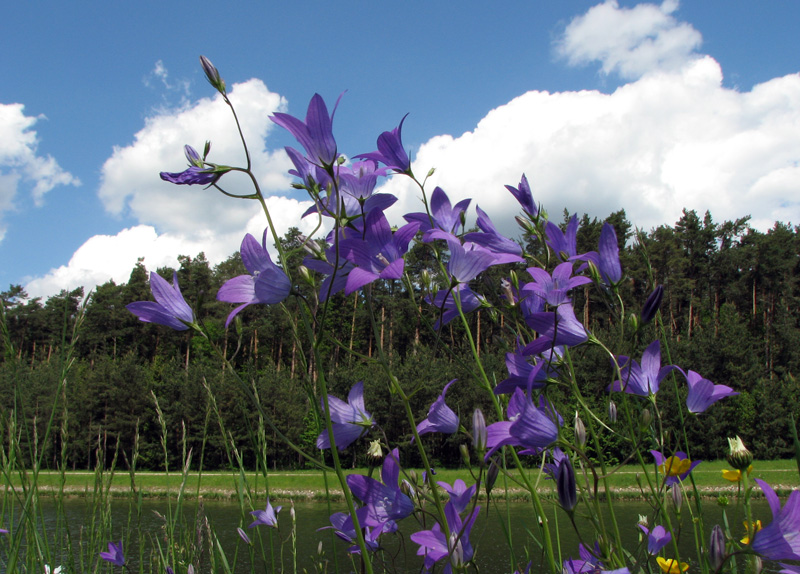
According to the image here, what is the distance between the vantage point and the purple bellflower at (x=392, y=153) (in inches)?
37.0

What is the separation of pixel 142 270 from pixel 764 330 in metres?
49.1

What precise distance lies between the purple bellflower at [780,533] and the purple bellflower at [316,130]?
0.71 metres

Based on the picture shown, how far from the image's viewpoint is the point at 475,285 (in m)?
1.27

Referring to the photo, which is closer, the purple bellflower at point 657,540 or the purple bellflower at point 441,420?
the purple bellflower at point 441,420

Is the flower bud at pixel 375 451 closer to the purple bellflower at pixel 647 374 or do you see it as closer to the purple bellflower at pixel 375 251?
the purple bellflower at pixel 375 251

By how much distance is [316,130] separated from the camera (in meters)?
0.73

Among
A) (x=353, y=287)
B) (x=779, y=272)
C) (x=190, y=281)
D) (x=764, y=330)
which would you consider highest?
(x=190, y=281)

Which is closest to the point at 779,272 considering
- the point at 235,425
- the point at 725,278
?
the point at 725,278

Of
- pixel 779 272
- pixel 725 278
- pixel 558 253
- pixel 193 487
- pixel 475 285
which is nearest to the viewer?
pixel 558 253

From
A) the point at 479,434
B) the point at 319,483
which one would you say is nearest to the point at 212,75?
the point at 479,434

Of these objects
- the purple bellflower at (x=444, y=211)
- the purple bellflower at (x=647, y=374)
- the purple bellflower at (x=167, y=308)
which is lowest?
the purple bellflower at (x=647, y=374)

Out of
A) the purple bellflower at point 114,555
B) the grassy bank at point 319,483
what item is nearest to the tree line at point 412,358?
the grassy bank at point 319,483

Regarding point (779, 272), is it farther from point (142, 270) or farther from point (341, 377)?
point (142, 270)

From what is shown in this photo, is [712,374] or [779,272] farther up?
[779,272]
